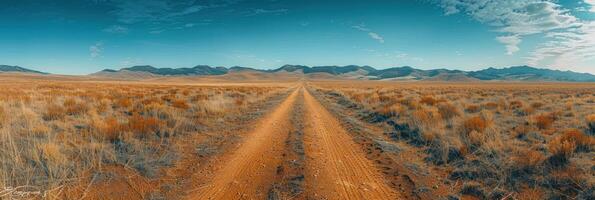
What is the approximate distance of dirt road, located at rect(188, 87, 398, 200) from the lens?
→ 16.2 ft

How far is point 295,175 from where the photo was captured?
5.74 m

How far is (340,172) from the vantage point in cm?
597

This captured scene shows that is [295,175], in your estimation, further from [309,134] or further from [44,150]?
[44,150]

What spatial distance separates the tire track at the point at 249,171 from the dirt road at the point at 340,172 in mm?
779

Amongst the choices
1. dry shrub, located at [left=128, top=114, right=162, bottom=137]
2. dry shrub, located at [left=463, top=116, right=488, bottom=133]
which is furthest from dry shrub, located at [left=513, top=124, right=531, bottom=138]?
dry shrub, located at [left=128, top=114, right=162, bottom=137]

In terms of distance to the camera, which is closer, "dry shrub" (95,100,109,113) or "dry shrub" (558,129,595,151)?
"dry shrub" (558,129,595,151)

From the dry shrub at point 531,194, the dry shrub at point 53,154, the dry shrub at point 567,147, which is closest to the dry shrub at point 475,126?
the dry shrub at point 567,147

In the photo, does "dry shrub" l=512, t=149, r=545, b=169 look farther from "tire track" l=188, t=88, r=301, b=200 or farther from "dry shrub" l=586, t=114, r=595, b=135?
"tire track" l=188, t=88, r=301, b=200

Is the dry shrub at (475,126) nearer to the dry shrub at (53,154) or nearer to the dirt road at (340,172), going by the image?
the dirt road at (340,172)

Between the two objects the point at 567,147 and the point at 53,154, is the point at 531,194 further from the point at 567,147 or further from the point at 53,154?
the point at 53,154

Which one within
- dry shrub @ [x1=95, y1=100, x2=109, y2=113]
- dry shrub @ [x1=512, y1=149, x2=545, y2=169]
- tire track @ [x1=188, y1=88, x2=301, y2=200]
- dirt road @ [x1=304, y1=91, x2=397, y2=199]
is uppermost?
dry shrub @ [x1=95, y1=100, x2=109, y2=113]

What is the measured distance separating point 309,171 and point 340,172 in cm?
62

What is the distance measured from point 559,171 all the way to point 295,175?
188 inches

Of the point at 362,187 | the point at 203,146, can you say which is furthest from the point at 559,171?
the point at 203,146
